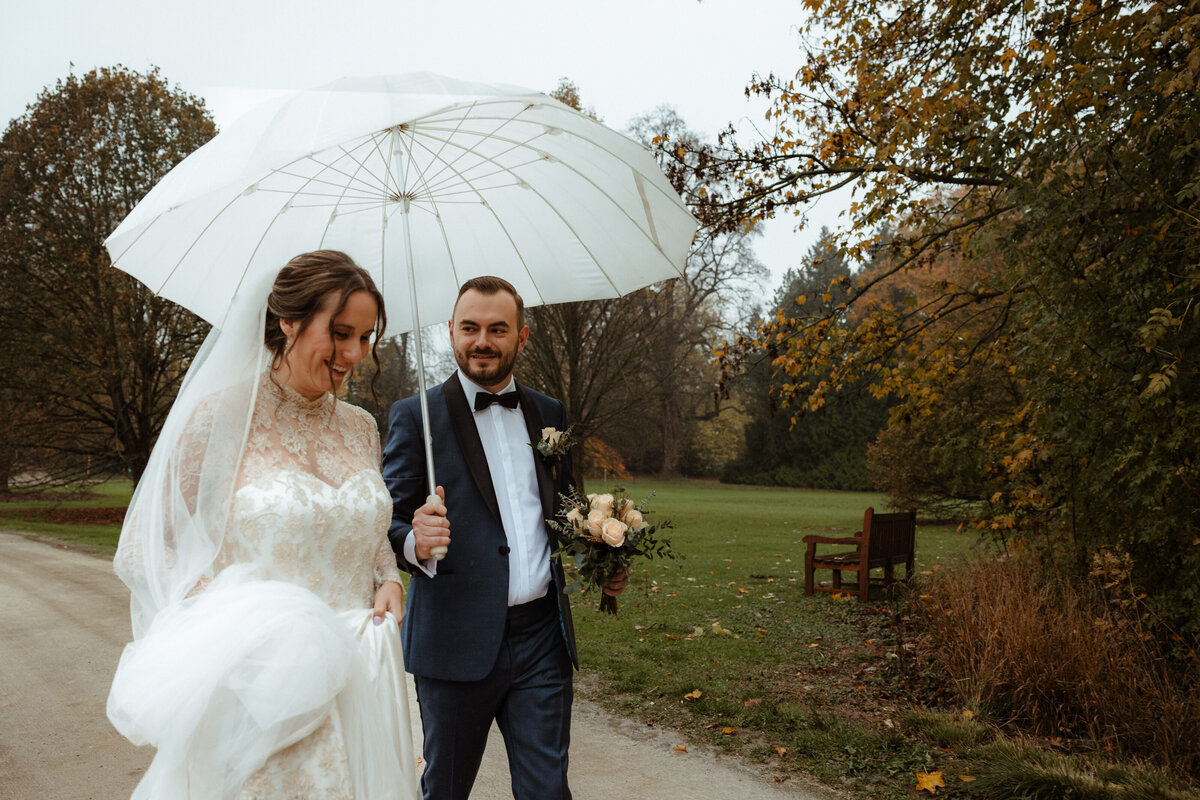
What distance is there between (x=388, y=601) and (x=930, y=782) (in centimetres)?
315

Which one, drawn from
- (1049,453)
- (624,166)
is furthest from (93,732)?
(1049,453)

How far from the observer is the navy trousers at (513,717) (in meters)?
2.96

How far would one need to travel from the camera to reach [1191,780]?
14.1ft

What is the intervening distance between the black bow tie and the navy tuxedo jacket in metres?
0.05

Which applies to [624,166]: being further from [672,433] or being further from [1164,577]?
[672,433]

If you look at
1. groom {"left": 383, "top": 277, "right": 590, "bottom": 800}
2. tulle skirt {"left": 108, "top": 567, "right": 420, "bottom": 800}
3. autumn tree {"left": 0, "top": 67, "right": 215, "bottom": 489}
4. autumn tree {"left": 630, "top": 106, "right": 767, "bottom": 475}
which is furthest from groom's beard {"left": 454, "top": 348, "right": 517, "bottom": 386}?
autumn tree {"left": 0, "top": 67, "right": 215, "bottom": 489}

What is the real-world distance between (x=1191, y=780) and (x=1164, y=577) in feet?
6.05

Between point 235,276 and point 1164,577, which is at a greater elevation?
point 235,276

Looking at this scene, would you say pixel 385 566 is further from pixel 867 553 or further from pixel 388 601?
pixel 867 553

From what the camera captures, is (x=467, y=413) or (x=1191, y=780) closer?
(x=467, y=413)

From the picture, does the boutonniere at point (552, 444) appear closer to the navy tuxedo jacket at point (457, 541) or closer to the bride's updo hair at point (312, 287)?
the navy tuxedo jacket at point (457, 541)

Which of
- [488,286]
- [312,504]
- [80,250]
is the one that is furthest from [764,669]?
[80,250]

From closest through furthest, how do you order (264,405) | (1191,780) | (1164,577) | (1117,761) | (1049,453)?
(264,405), (1191,780), (1117,761), (1164,577), (1049,453)

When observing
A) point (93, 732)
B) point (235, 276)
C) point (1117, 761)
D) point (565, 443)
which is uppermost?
point (235, 276)
